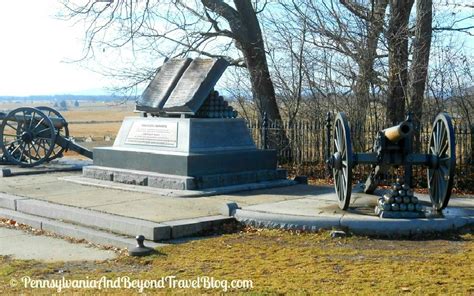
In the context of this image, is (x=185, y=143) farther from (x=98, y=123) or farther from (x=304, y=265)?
(x=98, y=123)

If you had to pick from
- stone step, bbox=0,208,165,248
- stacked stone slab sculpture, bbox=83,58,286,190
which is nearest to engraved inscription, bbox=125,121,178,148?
stacked stone slab sculpture, bbox=83,58,286,190

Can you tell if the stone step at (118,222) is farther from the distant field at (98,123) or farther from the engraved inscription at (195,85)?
the distant field at (98,123)

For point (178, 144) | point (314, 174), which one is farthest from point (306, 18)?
point (178, 144)

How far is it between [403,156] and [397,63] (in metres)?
7.57

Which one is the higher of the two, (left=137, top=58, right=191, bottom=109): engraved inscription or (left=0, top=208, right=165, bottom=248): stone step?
(left=137, top=58, right=191, bottom=109): engraved inscription

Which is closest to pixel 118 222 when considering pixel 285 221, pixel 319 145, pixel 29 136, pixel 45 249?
pixel 45 249

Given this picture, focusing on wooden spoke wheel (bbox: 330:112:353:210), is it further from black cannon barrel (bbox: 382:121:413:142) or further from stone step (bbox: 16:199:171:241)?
stone step (bbox: 16:199:171:241)

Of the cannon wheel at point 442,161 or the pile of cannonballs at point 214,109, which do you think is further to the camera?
the pile of cannonballs at point 214,109

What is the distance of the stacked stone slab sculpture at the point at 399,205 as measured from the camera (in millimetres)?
9172

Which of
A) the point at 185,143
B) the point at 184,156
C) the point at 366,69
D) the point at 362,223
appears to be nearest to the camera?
the point at 362,223

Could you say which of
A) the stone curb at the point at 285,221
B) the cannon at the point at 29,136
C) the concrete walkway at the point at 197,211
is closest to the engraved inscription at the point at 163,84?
the concrete walkway at the point at 197,211

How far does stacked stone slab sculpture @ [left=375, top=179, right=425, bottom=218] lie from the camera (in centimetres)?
917

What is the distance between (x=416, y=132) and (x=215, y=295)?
965 cm

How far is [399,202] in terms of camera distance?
9289 mm
